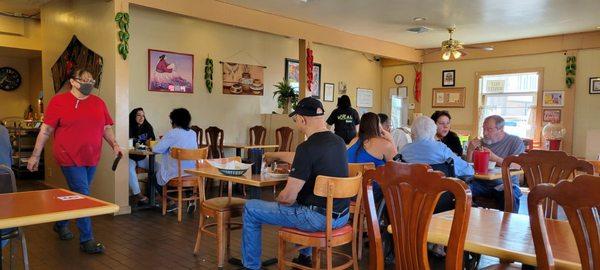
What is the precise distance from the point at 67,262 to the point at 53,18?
14.2 ft

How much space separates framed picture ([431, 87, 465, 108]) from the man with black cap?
7431 millimetres

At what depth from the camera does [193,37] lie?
24.3 feet

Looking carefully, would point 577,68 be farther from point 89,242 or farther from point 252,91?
point 89,242

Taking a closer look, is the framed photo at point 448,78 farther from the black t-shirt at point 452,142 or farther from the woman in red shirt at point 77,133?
the woman in red shirt at point 77,133

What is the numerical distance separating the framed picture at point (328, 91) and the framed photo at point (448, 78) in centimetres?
239

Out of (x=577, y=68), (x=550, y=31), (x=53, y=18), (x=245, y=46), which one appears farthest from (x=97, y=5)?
(x=577, y=68)

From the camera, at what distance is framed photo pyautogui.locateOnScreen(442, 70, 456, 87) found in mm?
9742

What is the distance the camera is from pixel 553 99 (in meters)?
8.41

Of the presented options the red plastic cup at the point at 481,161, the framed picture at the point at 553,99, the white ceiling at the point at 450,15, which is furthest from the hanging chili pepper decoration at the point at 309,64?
the framed picture at the point at 553,99

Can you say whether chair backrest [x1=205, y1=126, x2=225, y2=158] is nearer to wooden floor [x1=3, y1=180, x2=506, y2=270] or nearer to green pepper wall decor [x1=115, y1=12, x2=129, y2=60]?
wooden floor [x1=3, y1=180, x2=506, y2=270]

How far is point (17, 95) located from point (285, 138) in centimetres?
625

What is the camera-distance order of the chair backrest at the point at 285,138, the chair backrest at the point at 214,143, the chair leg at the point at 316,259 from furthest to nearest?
the chair backrest at the point at 285,138 → the chair backrest at the point at 214,143 → the chair leg at the point at 316,259

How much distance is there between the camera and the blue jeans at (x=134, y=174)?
5812mm

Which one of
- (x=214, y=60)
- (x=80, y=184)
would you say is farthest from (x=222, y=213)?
(x=214, y=60)
